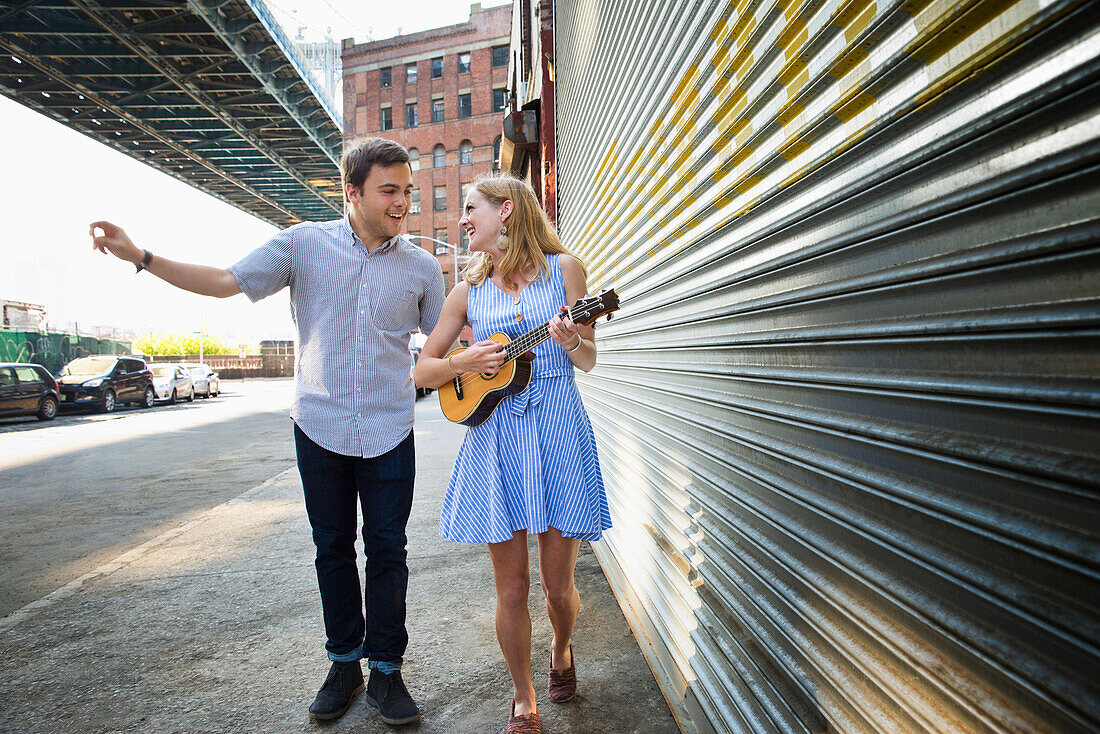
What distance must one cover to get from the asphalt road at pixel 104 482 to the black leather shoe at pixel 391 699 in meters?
2.75

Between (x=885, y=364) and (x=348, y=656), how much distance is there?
8.23 ft

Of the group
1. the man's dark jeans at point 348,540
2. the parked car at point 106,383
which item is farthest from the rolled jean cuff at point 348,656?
the parked car at point 106,383

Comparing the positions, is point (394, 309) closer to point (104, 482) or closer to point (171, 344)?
point (104, 482)

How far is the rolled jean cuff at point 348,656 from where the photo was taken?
115 inches

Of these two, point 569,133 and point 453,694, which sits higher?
point 569,133

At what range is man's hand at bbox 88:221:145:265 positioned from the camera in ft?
8.61

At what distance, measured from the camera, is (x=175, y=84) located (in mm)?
31375

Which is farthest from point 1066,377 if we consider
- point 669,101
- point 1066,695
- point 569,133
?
point 569,133

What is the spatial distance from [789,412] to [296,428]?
2.09 m

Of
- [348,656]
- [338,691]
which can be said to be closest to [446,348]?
[348,656]

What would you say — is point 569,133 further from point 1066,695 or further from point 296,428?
point 1066,695

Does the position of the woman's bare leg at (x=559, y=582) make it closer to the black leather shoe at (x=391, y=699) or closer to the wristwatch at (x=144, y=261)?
the black leather shoe at (x=391, y=699)

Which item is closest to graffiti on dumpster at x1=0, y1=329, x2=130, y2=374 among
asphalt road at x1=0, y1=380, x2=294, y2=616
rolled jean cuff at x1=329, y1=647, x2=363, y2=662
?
asphalt road at x1=0, y1=380, x2=294, y2=616

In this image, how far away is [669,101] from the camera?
8.91 ft
